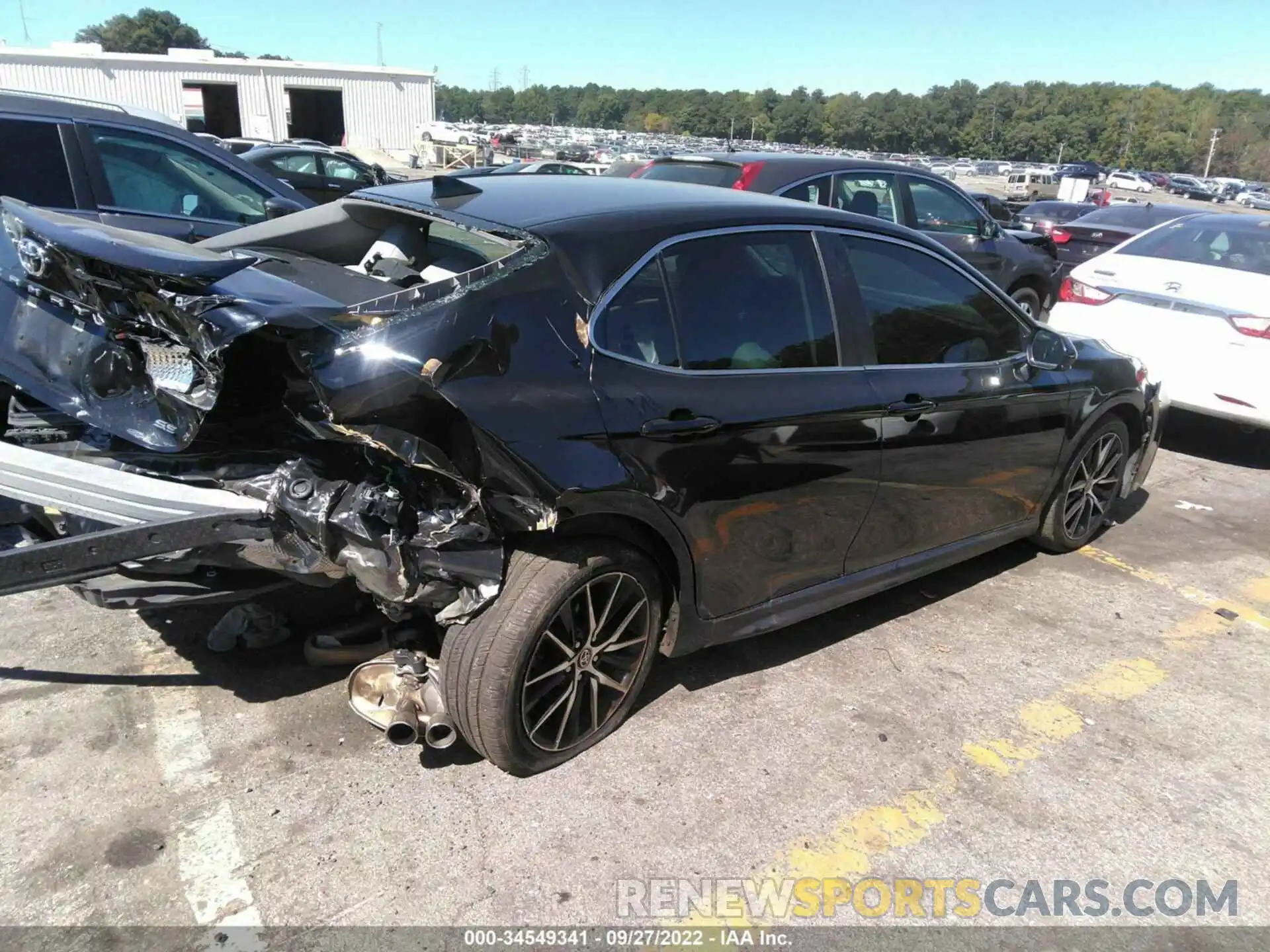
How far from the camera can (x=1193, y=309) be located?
6.27 metres

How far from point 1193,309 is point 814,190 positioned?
2.77m

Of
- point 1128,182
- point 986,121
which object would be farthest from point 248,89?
point 986,121

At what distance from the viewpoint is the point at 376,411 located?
7.55 ft

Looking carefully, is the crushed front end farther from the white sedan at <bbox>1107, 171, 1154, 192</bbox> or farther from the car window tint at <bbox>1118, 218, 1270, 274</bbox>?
the white sedan at <bbox>1107, 171, 1154, 192</bbox>

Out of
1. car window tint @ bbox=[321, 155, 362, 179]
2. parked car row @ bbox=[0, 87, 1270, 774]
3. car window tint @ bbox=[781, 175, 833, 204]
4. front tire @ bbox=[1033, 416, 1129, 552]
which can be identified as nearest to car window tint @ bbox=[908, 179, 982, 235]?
car window tint @ bbox=[781, 175, 833, 204]

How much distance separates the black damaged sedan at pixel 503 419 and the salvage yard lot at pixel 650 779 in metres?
0.28

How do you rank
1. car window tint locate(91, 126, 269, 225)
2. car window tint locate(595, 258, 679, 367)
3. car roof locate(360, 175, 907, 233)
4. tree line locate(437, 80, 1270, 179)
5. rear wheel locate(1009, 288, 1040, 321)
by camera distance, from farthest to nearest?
tree line locate(437, 80, 1270, 179) < rear wheel locate(1009, 288, 1040, 321) < car window tint locate(91, 126, 269, 225) < car roof locate(360, 175, 907, 233) < car window tint locate(595, 258, 679, 367)

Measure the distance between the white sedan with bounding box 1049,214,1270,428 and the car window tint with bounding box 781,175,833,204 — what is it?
2.05m

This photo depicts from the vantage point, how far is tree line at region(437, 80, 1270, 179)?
122250 millimetres

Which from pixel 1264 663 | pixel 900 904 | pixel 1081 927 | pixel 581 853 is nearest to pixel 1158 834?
pixel 1081 927

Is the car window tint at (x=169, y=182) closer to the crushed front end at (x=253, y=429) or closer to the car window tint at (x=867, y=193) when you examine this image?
the crushed front end at (x=253, y=429)

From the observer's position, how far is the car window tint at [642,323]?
2719mm

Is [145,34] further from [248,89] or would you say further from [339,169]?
[339,169]

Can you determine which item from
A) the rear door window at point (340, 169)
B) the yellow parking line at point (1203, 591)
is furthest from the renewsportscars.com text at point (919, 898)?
the rear door window at point (340, 169)
